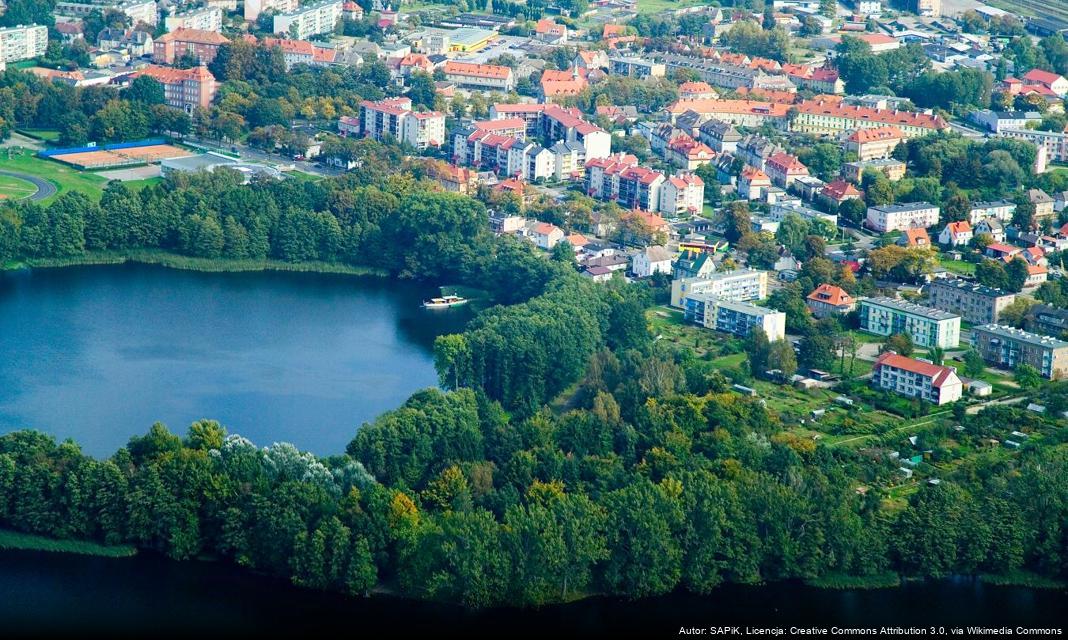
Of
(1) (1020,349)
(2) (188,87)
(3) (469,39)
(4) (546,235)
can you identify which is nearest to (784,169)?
(4) (546,235)

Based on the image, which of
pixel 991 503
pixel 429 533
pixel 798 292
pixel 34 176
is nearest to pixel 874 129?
pixel 798 292

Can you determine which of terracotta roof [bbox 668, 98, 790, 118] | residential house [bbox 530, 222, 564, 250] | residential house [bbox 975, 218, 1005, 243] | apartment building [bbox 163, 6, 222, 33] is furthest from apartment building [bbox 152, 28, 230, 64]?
residential house [bbox 975, 218, 1005, 243]

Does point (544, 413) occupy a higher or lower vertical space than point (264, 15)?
lower

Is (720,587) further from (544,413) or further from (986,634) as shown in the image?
(544,413)

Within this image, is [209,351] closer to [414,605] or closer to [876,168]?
[414,605]

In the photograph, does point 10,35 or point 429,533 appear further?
point 10,35

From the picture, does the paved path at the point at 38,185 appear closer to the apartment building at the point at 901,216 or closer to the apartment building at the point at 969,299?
the apartment building at the point at 901,216
